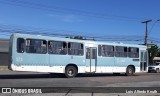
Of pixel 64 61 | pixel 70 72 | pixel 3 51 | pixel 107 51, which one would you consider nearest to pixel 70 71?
pixel 70 72

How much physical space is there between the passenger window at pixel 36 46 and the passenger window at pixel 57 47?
1.52 feet

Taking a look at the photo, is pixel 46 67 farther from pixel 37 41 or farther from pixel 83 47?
pixel 83 47

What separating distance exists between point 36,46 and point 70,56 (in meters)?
3.02

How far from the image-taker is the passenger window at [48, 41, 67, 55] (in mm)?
22359

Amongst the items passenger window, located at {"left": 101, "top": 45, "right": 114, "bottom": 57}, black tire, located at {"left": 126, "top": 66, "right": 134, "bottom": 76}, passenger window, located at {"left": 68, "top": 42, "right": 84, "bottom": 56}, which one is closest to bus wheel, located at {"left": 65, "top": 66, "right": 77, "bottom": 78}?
passenger window, located at {"left": 68, "top": 42, "right": 84, "bottom": 56}

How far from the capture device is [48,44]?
72.8 feet

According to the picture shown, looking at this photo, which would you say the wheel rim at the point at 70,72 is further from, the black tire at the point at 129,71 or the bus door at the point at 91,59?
the black tire at the point at 129,71

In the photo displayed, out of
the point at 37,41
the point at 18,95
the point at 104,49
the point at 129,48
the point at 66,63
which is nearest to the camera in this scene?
the point at 18,95

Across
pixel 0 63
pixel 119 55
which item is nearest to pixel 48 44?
pixel 119 55

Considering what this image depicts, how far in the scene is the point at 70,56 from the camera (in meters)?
23.3

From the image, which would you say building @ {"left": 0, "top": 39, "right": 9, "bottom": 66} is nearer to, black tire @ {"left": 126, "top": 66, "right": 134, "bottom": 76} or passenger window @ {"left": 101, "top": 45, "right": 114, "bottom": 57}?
black tire @ {"left": 126, "top": 66, "right": 134, "bottom": 76}

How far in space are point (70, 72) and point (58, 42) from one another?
2470 mm

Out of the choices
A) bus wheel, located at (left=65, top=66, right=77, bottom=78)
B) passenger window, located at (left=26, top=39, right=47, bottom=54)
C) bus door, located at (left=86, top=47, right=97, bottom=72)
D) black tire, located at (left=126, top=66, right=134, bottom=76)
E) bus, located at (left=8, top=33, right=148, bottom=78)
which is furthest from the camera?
black tire, located at (left=126, top=66, right=134, bottom=76)

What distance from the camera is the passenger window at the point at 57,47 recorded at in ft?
73.4
